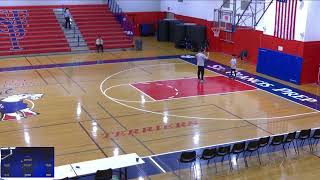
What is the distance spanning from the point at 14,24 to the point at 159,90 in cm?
1689

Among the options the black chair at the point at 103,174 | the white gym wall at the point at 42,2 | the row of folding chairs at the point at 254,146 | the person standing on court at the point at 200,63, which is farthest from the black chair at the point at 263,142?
the white gym wall at the point at 42,2

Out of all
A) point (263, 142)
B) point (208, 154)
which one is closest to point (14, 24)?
point (208, 154)

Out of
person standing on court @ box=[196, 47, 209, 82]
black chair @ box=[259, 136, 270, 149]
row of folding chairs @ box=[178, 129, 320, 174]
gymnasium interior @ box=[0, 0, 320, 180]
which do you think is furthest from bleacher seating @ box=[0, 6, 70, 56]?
black chair @ box=[259, 136, 270, 149]

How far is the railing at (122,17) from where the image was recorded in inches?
1421

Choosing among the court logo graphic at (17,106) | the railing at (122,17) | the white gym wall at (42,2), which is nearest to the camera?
the court logo graphic at (17,106)

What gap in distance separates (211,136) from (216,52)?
18.0 metres

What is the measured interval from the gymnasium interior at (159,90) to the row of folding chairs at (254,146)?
0.14 ft

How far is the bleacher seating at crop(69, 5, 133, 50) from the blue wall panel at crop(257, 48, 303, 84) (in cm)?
1206

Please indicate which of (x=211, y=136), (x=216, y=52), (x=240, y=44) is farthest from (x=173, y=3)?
(x=211, y=136)

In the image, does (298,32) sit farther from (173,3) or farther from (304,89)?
(173,3)

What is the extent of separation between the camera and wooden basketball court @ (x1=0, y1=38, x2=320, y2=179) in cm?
1433

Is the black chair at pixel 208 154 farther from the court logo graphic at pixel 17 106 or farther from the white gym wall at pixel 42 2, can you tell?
the white gym wall at pixel 42 2

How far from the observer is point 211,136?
51.3ft

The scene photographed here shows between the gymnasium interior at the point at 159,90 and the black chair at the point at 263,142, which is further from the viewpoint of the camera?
the black chair at the point at 263,142
